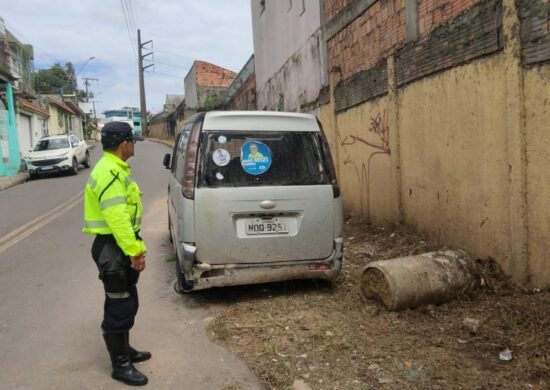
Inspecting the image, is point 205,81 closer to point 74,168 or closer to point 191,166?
point 74,168

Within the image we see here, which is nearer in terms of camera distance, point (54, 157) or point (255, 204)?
point (255, 204)

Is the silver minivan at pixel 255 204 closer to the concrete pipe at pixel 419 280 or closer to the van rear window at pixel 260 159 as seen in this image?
the van rear window at pixel 260 159

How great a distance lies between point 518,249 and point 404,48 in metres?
3.27

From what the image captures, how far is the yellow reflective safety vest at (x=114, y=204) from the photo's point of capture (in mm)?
3289

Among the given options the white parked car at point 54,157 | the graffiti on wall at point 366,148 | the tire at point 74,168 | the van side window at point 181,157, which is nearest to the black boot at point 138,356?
the van side window at point 181,157

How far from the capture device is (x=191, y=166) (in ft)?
15.3

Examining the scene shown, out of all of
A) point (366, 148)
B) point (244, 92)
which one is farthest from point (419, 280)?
point (244, 92)

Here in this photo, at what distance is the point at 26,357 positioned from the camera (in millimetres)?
3869

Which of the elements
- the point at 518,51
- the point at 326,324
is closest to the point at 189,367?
the point at 326,324

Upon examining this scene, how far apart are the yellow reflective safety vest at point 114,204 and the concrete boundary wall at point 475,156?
10.8 feet

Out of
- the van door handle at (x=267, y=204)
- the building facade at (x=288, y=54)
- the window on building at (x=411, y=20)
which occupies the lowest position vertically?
the van door handle at (x=267, y=204)

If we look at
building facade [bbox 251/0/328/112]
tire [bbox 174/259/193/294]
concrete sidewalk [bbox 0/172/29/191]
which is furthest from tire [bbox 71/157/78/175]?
tire [bbox 174/259/193/294]

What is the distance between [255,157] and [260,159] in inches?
2.0

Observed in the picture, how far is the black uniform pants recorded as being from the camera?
3.40m
